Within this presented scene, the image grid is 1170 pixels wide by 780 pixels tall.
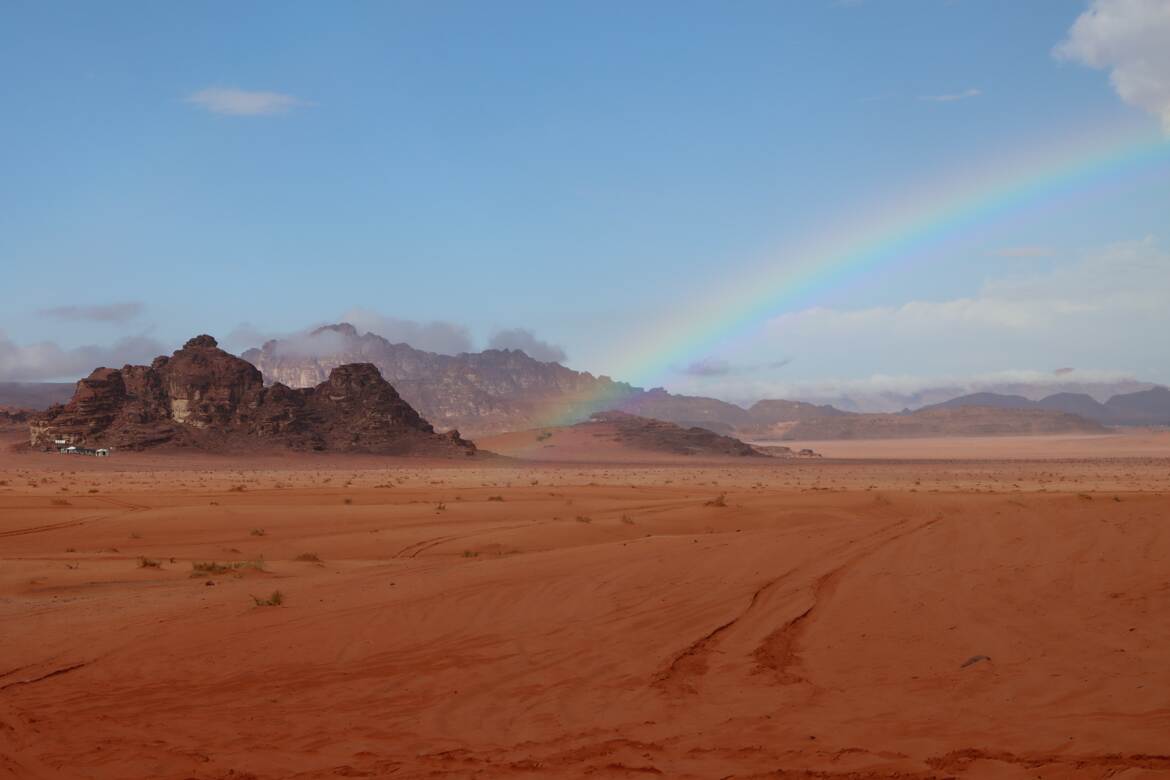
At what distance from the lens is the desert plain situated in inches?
264

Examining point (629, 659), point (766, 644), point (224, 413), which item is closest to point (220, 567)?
point (629, 659)

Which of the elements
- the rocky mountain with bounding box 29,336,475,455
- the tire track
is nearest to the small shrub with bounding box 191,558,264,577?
the tire track

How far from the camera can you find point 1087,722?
6551 mm

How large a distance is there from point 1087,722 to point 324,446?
299ft

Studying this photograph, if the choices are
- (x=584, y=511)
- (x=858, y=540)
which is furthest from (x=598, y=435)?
(x=858, y=540)

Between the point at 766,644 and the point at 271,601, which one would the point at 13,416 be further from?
the point at 766,644

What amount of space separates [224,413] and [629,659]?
302 feet

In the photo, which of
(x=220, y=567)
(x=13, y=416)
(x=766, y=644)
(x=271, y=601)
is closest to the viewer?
(x=766, y=644)

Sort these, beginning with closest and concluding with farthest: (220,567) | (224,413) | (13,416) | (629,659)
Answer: (629,659)
(220,567)
(224,413)
(13,416)

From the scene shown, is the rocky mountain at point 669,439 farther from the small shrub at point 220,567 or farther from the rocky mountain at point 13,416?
the small shrub at point 220,567

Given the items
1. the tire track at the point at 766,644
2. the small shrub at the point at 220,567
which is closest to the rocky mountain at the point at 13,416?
the small shrub at the point at 220,567

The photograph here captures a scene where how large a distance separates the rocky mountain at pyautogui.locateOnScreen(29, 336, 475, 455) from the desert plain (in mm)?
74758

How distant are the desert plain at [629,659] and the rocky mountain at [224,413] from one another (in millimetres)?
74758

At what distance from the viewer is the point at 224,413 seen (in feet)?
308
